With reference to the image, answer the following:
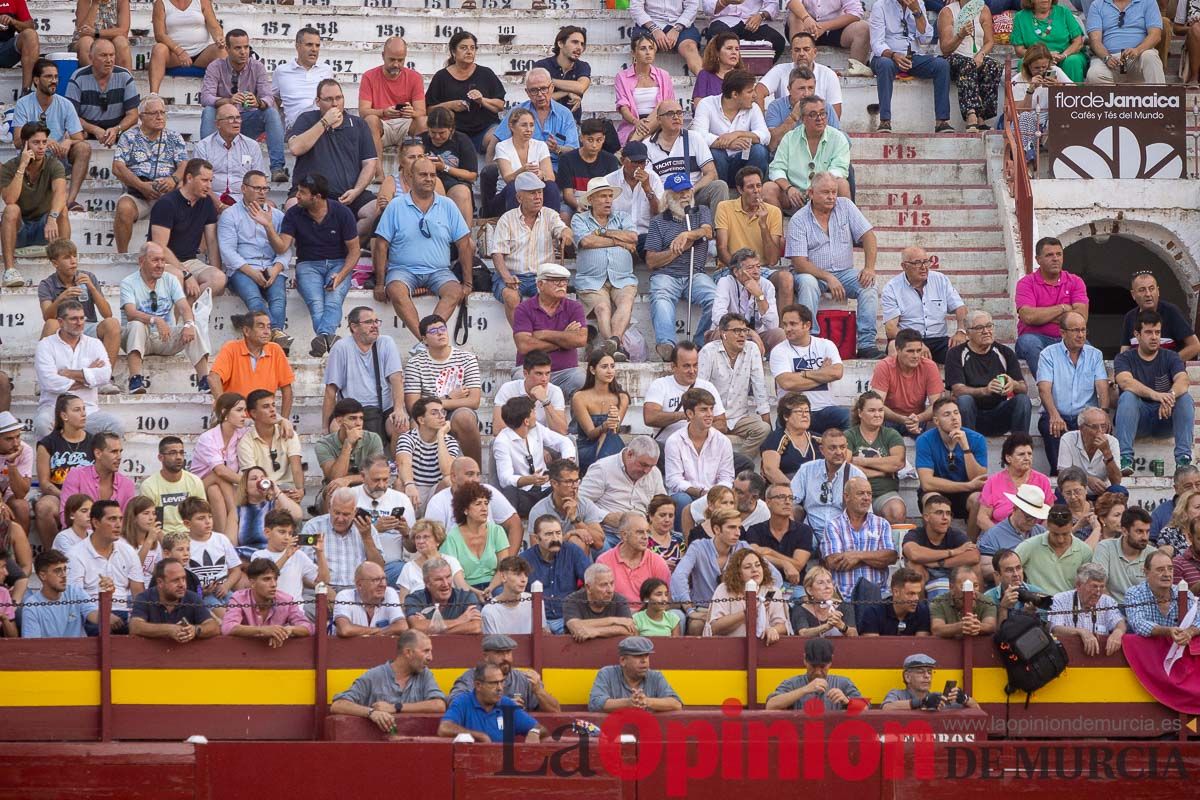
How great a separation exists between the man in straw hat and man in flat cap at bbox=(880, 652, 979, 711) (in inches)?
172

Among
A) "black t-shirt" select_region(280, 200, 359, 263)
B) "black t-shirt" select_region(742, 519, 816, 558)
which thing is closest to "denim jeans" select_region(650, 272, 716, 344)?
"black t-shirt" select_region(280, 200, 359, 263)

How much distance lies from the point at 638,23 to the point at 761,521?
6441mm

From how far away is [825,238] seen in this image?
17.2 m

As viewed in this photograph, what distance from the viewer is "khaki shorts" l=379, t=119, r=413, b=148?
1834cm

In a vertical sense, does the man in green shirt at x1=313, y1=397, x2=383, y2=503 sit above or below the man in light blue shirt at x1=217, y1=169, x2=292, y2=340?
below

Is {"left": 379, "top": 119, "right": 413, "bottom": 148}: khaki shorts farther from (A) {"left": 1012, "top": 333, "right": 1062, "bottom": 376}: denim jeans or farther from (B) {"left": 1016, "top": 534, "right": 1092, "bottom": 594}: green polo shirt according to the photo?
(B) {"left": 1016, "top": 534, "right": 1092, "bottom": 594}: green polo shirt

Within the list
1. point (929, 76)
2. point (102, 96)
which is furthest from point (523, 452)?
point (929, 76)

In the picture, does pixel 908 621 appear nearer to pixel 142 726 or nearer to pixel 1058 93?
pixel 142 726

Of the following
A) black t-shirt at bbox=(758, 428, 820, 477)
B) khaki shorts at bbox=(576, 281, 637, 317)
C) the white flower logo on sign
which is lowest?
black t-shirt at bbox=(758, 428, 820, 477)

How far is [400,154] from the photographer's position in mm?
17469

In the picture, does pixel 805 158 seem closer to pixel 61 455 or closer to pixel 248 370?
pixel 248 370

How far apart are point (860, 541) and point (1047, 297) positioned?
3585mm

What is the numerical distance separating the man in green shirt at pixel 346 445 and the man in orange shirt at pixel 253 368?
2.27 ft

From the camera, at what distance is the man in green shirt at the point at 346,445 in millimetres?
15125
